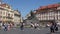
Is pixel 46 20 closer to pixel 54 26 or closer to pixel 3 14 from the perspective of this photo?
pixel 3 14

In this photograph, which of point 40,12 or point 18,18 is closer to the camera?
point 40,12

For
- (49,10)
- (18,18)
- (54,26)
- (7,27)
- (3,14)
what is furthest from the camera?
(18,18)

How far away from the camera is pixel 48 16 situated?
108m

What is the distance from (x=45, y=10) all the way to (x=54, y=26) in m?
85.0

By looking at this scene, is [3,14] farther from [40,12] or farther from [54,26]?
[54,26]

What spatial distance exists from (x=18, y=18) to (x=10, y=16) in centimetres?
2560

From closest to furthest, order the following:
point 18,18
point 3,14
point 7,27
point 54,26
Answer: point 54,26 < point 7,27 < point 3,14 < point 18,18

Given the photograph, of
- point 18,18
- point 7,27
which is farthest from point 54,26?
point 18,18

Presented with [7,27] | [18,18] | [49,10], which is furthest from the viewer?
[18,18]

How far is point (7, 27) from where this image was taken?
4106 cm

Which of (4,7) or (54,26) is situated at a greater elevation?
(4,7)

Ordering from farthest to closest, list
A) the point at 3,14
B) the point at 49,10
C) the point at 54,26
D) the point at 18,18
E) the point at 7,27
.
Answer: the point at 18,18, the point at 49,10, the point at 3,14, the point at 7,27, the point at 54,26

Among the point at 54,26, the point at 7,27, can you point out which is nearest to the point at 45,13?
the point at 7,27

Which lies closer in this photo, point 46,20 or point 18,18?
point 46,20
